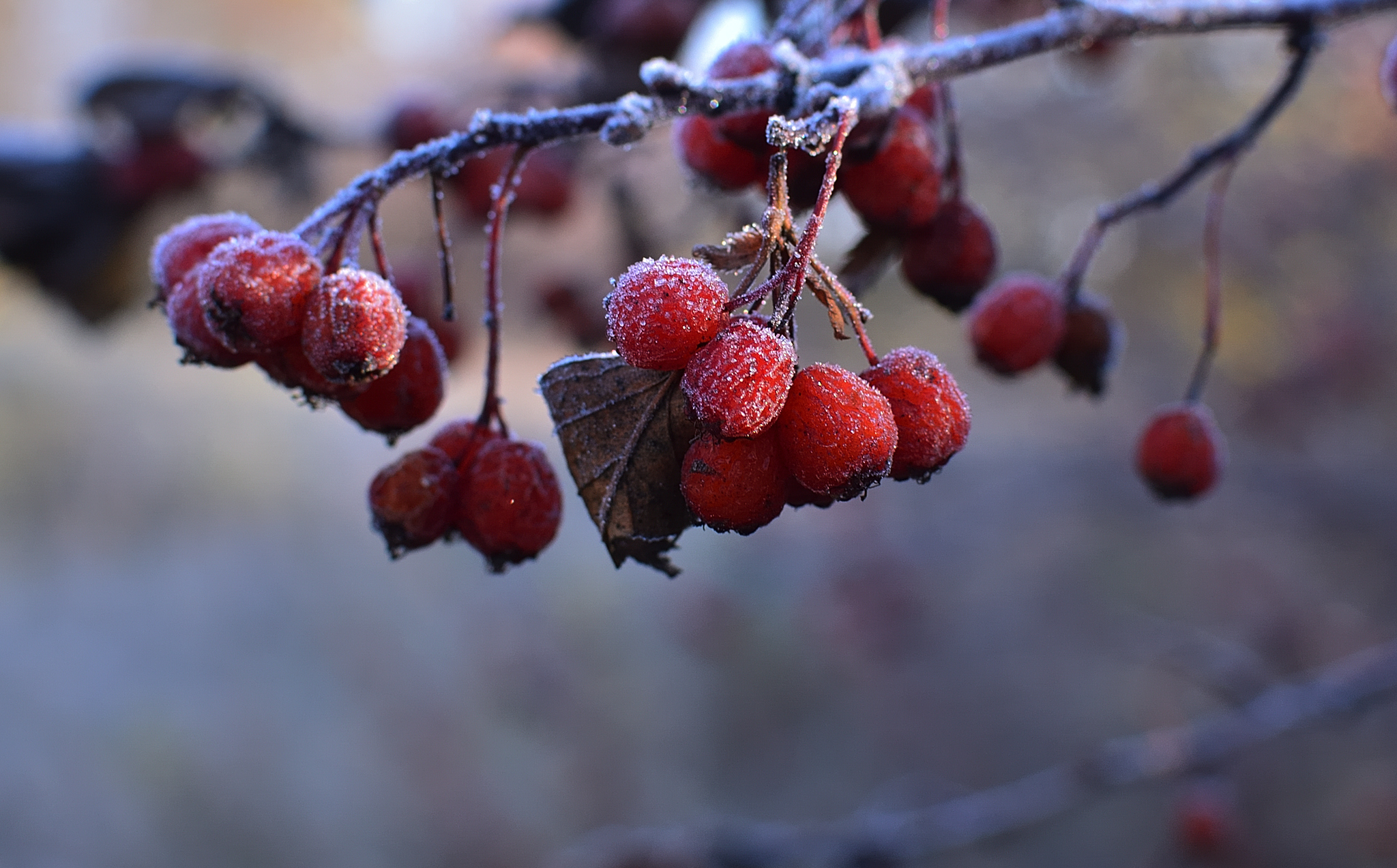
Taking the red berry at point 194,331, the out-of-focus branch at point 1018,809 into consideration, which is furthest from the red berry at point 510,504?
the out-of-focus branch at point 1018,809

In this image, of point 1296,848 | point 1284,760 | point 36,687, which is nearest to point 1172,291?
point 1284,760

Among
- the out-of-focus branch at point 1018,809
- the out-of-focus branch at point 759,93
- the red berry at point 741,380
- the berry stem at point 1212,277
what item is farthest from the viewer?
the out-of-focus branch at point 1018,809

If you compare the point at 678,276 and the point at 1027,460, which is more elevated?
the point at 1027,460

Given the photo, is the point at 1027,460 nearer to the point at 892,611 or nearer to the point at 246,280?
the point at 892,611

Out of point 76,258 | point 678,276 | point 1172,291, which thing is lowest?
point 678,276

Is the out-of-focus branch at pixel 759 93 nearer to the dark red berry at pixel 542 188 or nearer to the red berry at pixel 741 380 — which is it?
the red berry at pixel 741 380

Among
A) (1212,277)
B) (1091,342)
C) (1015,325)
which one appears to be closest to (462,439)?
(1015,325)
